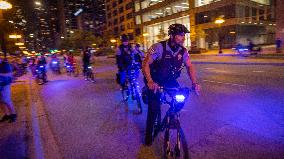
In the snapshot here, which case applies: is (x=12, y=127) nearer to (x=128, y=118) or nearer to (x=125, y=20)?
(x=128, y=118)

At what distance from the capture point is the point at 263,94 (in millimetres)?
8445

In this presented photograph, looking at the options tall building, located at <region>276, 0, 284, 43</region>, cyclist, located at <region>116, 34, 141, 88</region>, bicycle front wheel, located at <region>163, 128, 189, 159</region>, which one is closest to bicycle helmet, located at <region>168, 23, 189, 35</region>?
bicycle front wheel, located at <region>163, 128, 189, 159</region>

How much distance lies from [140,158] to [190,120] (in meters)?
2.27

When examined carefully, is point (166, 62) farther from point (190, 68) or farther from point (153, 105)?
point (153, 105)

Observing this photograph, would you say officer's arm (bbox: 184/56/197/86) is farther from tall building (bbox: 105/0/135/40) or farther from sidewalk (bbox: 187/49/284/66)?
tall building (bbox: 105/0/135/40)

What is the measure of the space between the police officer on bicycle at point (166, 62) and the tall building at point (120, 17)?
8014 cm

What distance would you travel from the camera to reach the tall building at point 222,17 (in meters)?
45.1

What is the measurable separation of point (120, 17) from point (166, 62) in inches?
3748

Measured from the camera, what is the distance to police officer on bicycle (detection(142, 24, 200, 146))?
382 centimetres

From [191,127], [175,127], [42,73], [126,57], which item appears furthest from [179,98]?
[42,73]

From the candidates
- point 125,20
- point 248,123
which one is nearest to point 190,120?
point 248,123

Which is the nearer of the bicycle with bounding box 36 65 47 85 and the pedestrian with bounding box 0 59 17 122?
the pedestrian with bounding box 0 59 17 122

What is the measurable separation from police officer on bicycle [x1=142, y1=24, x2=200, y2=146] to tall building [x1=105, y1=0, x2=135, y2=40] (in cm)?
8014

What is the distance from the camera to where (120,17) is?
9600cm
